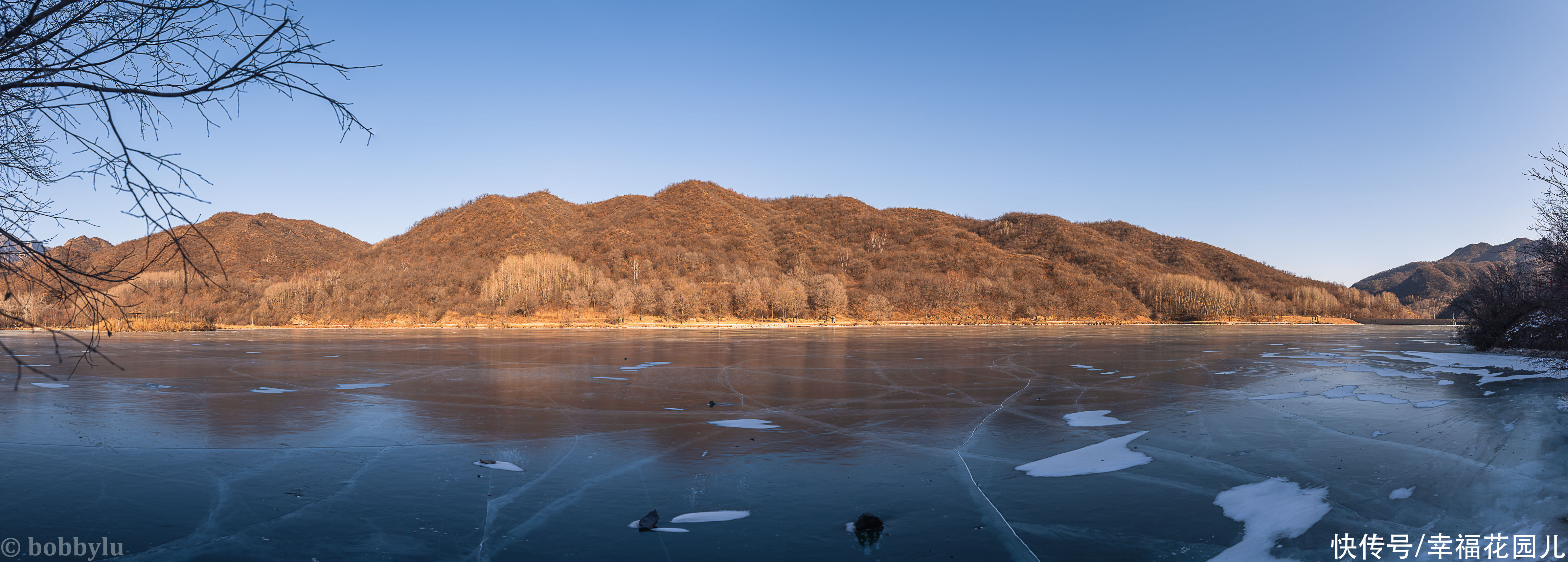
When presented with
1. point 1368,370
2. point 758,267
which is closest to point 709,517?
point 1368,370

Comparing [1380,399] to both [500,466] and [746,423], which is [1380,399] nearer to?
[746,423]

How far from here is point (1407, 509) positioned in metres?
5.71

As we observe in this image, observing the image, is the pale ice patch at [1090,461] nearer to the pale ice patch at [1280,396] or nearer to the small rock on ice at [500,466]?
the small rock on ice at [500,466]

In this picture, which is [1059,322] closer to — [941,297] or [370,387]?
[941,297]

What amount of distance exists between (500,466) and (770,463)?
266 centimetres

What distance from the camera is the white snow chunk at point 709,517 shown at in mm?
5395

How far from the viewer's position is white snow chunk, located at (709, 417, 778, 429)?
9.33 metres

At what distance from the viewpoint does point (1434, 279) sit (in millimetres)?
141625

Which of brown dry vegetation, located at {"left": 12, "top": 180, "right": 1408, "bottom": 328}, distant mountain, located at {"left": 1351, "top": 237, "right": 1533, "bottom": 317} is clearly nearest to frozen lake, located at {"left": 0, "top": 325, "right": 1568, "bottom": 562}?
brown dry vegetation, located at {"left": 12, "top": 180, "right": 1408, "bottom": 328}

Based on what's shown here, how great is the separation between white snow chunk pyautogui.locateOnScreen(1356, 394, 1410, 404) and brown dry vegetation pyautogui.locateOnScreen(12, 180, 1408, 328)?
171ft

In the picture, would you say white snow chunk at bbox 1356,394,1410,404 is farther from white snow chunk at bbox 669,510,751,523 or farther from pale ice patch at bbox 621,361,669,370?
pale ice patch at bbox 621,361,669,370

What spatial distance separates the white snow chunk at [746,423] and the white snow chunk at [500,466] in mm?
2891

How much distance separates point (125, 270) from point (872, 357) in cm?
1860

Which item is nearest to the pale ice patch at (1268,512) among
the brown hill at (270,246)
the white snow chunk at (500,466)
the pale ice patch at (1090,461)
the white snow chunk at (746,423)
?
the pale ice patch at (1090,461)
